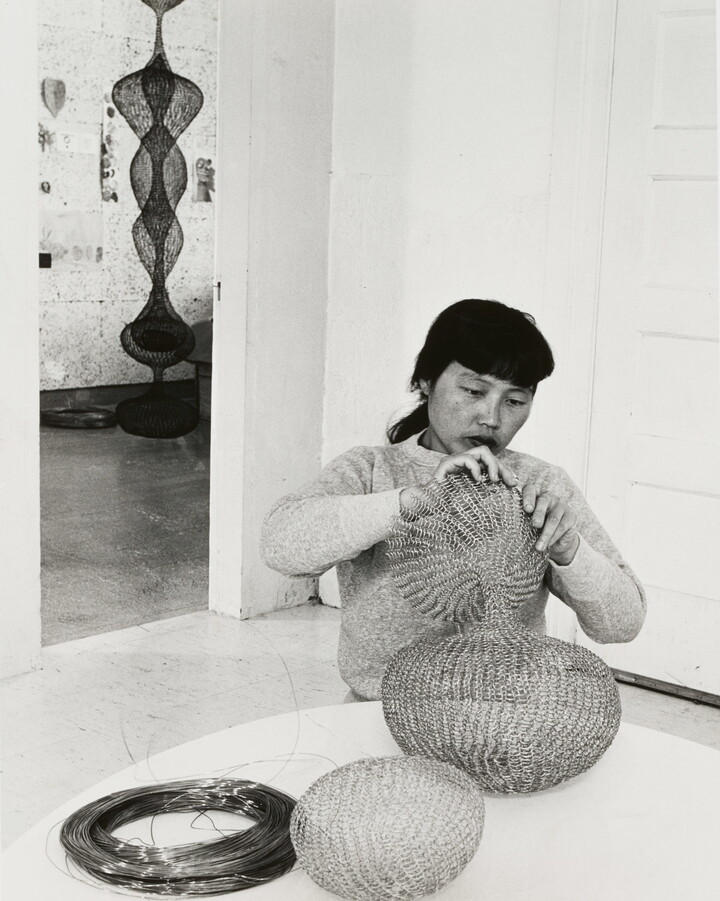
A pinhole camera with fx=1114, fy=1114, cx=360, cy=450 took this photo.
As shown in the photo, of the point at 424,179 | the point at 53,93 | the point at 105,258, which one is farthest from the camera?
the point at 105,258

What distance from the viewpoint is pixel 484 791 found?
41.6 inches

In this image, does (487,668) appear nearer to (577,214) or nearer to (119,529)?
(577,214)

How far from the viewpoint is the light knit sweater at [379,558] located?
1.34 metres

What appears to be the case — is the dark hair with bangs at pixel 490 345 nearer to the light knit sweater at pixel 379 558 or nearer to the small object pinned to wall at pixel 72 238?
the light knit sweater at pixel 379 558

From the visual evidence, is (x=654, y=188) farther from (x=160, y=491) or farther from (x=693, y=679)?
(x=160, y=491)

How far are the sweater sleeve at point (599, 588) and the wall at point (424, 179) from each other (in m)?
1.61

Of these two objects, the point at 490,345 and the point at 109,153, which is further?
the point at 109,153

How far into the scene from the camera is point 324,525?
4.51 feet

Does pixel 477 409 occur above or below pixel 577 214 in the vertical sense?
below

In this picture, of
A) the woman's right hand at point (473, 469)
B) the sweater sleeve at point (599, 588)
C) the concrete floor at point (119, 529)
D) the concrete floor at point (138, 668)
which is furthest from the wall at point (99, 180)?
the woman's right hand at point (473, 469)

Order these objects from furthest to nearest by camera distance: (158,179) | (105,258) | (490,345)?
(105,258)
(158,179)
(490,345)

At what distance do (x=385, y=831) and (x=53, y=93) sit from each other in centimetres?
647

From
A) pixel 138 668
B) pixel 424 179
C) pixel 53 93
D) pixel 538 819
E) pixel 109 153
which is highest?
pixel 53 93

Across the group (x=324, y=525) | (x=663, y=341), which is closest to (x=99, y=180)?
(x=663, y=341)
